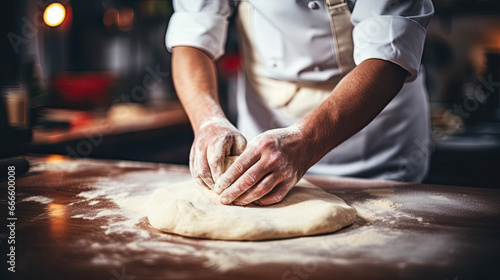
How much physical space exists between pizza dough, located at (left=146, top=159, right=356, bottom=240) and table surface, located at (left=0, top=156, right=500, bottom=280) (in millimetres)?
19

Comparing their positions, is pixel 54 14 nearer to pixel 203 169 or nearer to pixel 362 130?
pixel 203 169

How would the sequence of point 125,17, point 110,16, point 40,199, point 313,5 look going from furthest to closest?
point 125,17
point 110,16
point 313,5
point 40,199

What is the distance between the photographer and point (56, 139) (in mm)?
2363

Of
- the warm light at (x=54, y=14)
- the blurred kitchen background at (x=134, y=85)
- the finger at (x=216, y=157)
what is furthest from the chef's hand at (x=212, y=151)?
the warm light at (x=54, y=14)

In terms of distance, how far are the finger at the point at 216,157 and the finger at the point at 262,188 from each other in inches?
4.6

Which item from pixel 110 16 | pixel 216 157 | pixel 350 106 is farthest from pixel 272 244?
pixel 110 16

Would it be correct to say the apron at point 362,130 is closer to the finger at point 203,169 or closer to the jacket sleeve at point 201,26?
the jacket sleeve at point 201,26

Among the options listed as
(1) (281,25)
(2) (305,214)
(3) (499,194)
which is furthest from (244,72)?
(3) (499,194)

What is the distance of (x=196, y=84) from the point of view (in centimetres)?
145

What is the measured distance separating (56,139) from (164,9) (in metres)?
1.87

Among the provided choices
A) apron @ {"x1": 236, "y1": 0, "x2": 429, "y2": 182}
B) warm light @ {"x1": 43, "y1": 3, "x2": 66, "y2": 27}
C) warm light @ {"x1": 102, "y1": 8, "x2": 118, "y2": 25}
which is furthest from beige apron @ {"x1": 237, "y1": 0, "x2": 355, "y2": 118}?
warm light @ {"x1": 102, "y1": 8, "x2": 118, "y2": 25}

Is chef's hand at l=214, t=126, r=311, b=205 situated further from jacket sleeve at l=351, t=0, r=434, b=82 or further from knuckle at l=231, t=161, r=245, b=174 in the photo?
jacket sleeve at l=351, t=0, r=434, b=82

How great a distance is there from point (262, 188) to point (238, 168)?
0.08 metres

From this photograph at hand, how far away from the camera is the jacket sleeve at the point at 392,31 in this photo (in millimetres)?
1181
